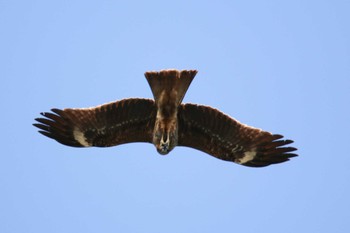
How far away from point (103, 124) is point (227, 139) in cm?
254

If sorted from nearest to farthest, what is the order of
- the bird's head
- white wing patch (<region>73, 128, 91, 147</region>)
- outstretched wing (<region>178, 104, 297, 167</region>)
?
the bird's head, outstretched wing (<region>178, 104, 297, 167</region>), white wing patch (<region>73, 128, 91, 147</region>)

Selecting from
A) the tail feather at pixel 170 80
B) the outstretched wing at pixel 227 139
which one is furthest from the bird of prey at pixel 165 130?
the tail feather at pixel 170 80

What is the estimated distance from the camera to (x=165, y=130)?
10789 millimetres

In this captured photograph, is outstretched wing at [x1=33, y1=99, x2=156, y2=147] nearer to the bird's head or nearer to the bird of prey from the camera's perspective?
the bird of prey

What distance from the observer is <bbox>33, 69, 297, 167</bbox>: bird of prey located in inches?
427

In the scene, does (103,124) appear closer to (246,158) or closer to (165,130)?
(165,130)

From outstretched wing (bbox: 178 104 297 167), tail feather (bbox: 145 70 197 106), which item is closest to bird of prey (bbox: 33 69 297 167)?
outstretched wing (bbox: 178 104 297 167)

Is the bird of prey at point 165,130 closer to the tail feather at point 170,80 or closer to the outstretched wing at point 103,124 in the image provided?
the outstretched wing at point 103,124

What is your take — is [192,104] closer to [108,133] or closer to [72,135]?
[108,133]

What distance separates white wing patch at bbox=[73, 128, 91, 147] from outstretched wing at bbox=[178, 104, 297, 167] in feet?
6.41

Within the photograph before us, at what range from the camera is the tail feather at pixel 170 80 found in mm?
10266

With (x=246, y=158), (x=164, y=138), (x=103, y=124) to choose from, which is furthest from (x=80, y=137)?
(x=246, y=158)

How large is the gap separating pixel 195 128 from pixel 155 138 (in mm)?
866

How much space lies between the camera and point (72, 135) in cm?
1138
